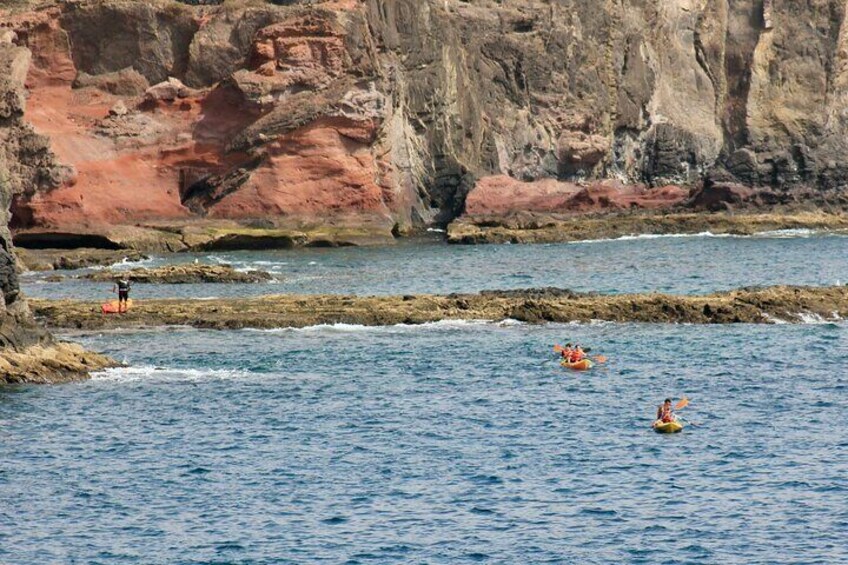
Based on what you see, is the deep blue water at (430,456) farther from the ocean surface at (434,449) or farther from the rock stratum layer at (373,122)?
the rock stratum layer at (373,122)

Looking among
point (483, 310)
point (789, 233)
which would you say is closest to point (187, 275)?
point (483, 310)

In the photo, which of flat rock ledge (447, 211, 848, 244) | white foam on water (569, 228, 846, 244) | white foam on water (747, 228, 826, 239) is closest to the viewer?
flat rock ledge (447, 211, 848, 244)

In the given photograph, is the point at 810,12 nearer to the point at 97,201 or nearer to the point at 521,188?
the point at 521,188

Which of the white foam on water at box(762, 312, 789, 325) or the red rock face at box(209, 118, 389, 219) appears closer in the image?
the white foam on water at box(762, 312, 789, 325)

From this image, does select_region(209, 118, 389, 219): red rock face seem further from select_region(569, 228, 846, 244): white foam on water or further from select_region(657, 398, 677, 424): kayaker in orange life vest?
select_region(657, 398, 677, 424): kayaker in orange life vest

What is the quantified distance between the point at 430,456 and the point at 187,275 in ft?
136

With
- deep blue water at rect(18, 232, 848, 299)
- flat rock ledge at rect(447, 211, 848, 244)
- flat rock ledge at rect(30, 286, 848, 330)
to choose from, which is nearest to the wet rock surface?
deep blue water at rect(18, 232, 848, 299)

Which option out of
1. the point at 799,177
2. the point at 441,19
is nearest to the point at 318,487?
the point at 441,19

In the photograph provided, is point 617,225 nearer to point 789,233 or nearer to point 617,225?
point 617,225

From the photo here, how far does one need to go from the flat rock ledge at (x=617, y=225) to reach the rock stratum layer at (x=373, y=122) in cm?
256

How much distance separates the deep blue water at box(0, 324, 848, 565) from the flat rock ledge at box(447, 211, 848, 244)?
5368 centimetres

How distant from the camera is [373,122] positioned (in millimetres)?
107438

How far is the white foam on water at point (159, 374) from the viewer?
50656 millimetres

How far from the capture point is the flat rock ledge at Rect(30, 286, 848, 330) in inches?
2440
